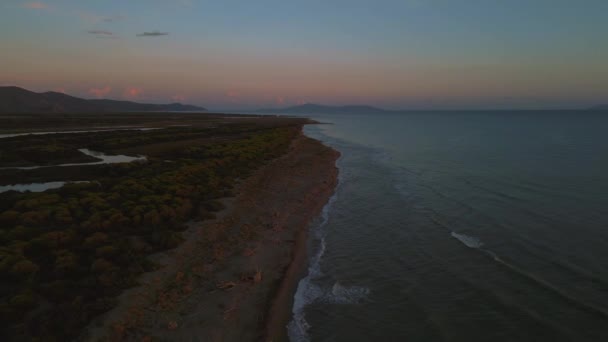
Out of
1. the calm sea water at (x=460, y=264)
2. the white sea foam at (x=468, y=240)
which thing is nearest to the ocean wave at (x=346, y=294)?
the calm sea water at (x=460, y=264)

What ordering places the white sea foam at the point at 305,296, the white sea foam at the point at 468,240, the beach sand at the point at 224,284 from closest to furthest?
the beach sand at the point at 224,284 → the white sea foam at the point at 305,296 → the white sea foam at the point at 468,240

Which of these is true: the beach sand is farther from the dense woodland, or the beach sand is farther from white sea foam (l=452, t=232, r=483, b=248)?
white sea foam (l=452, t=232, r=483, b=248)

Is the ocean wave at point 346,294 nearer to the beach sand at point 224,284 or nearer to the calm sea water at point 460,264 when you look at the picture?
the calm sea water at point 460,264

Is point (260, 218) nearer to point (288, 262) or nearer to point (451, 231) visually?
point (288, 262)

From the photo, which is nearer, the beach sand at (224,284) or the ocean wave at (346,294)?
the beach sand at (224,284)

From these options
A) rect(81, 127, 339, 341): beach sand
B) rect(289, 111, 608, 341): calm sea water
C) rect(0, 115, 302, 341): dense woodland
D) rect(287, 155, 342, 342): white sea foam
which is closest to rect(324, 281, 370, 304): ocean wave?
rect(289, 111, 608, 341): calm sea water

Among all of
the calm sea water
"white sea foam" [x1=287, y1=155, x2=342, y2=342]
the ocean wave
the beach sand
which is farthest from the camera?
the ocean wave

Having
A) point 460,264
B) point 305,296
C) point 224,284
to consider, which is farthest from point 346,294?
point 460,264

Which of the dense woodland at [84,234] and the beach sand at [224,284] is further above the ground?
the dense woodland at [84,234]
